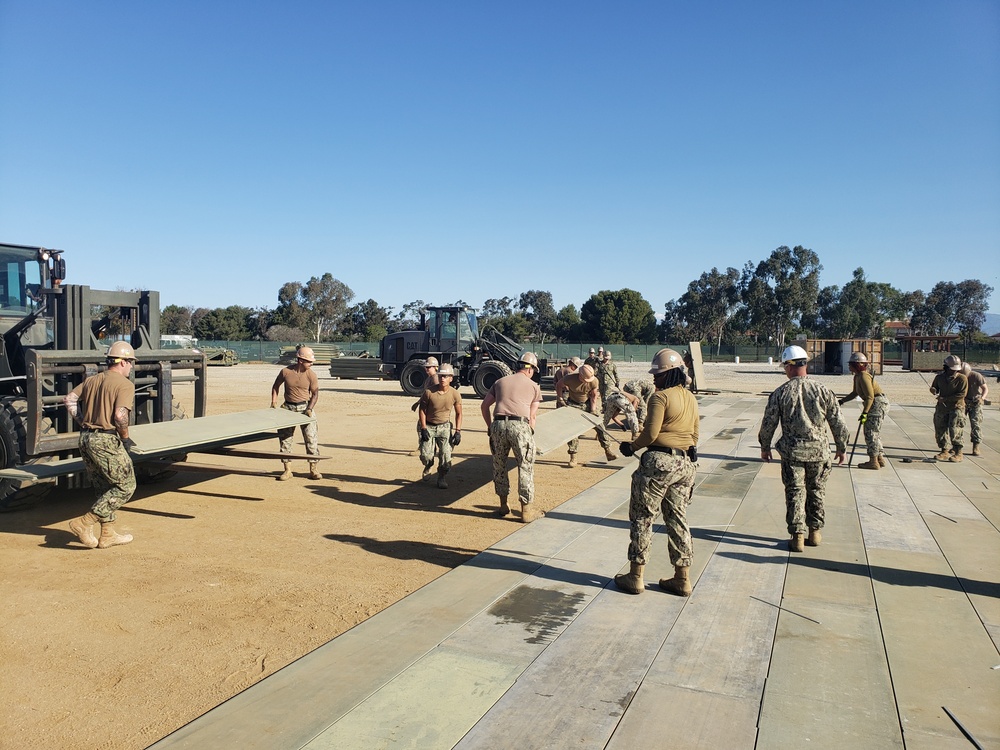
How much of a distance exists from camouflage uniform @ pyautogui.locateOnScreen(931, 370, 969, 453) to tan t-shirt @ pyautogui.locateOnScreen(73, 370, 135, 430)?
449 inches

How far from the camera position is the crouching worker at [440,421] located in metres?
8.88

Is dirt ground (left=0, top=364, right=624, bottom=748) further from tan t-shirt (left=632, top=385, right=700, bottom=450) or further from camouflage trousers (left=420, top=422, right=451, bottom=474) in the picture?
tan t-shirt (left=632, top=385, right=700, bottom=450)

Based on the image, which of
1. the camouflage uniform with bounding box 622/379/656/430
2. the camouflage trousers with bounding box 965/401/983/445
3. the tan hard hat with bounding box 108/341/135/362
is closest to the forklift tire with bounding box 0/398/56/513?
the tan hard hat with bounding box 108/341/135/362

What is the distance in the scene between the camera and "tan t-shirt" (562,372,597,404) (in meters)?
11.3

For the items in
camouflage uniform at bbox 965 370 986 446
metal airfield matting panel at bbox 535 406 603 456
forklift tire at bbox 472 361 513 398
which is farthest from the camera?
forklift tire at bbox 472 361 513 398

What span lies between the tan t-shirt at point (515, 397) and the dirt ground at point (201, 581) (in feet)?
3.82

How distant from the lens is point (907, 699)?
367cm

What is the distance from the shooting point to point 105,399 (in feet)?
20.2

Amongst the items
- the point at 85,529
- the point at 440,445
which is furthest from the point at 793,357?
the point at 85,529

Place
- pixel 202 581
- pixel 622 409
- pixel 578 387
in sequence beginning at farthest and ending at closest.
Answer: pixel 578 387 → pixel 622 409 → pixel 202 581

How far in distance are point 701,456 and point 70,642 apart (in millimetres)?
9668

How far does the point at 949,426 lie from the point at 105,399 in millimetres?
12103

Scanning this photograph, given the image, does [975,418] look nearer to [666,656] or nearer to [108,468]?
[666,656]

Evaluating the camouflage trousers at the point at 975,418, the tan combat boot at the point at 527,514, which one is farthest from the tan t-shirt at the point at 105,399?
the camouflage trousers at the point at 975,418
